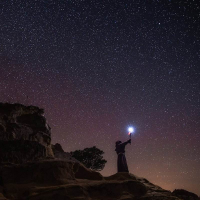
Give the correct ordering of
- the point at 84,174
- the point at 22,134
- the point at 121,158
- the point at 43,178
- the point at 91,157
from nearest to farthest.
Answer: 1. the point at 43,178
2. the point at 84,174
3. the point at 22,134
4. the point at 121,158
5. the point at 91,157

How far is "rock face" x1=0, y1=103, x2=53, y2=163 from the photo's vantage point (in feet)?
58.5

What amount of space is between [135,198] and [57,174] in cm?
609

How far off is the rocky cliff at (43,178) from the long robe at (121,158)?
4.83 m

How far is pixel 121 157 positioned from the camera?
27.0 meters

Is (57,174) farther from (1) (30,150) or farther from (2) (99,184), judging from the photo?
(1) (30,150)

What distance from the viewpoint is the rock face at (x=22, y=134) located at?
17844 millimetres

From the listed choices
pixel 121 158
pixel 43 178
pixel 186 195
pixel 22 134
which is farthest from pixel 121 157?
pixel 43 178

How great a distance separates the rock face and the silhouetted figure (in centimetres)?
964

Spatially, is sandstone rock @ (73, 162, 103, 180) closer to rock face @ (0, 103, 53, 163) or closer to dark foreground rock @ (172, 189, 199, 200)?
rock face @ (0, 103, 53, 163)

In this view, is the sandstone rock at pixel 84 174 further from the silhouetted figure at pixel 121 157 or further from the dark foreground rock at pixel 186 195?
the dark foreground rock at pixel 186 195

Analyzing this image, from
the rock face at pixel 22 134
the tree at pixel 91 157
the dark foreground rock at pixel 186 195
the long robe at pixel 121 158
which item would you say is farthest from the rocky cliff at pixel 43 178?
the tree at pixel 91 157

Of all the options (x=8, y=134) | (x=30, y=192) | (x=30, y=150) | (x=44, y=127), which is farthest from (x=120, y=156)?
(x=30, y=192)

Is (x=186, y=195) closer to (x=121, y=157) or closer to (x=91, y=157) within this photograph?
(x=121, y=157)

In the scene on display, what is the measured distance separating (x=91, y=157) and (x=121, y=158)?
15239mm
